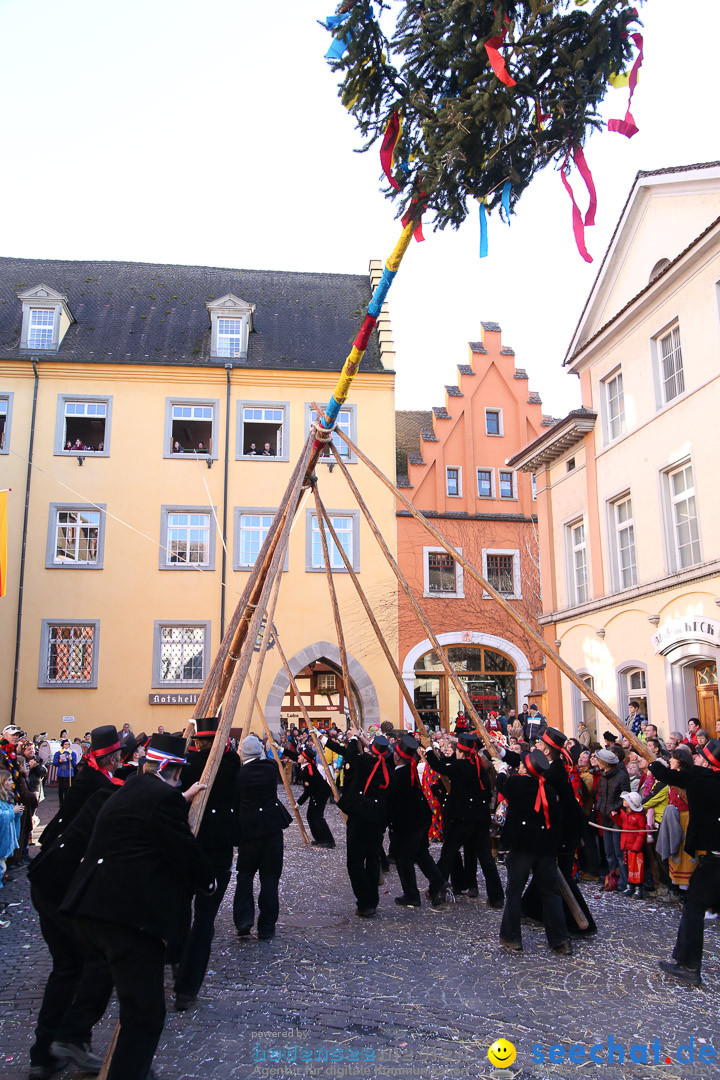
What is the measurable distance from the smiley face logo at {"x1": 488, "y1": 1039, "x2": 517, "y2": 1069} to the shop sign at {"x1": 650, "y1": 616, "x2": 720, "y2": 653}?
1179cm

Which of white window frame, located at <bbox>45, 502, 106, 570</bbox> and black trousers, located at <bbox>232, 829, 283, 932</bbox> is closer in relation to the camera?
black trousers, located at <bbox>232, 829, 283, 932</bbox>

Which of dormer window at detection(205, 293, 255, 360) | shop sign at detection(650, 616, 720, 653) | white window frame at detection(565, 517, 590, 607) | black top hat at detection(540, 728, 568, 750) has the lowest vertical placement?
black top hat at detection(540, 728, 568, 750)

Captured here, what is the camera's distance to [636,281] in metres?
19.4

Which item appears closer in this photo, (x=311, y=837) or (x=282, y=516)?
(x=282, y=516)

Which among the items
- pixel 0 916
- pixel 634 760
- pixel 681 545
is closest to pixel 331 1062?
pixel 0 916

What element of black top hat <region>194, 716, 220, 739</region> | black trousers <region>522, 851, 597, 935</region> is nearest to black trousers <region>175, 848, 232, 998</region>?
black top hat <region>194, 716, 220, 739</region>

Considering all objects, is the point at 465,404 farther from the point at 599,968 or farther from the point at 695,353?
the point at 599,968

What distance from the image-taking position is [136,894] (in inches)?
173

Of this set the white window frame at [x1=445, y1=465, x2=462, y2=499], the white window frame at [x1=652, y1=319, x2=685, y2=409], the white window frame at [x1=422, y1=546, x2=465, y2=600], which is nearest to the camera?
the white window frame at [x1=652, y1=319, x2=685, y2=409]

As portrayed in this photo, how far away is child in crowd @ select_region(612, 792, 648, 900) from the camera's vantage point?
965 centimetres

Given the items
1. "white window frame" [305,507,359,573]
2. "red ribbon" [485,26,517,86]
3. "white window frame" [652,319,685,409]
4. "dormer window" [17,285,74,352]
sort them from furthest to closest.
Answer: "dormer window" [17,285,74,352] < "white window frame" [305,507,359,573] < "white window frame" [652,319,685,409] < "red ribbon" [485,26,517,86]

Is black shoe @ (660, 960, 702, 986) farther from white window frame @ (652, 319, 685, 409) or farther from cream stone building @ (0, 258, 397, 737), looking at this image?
cream stone building @ (0, 258, 397, 737)

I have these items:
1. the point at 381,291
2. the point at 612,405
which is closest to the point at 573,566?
the point at 612,405

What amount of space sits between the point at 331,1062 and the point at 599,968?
274 cm
